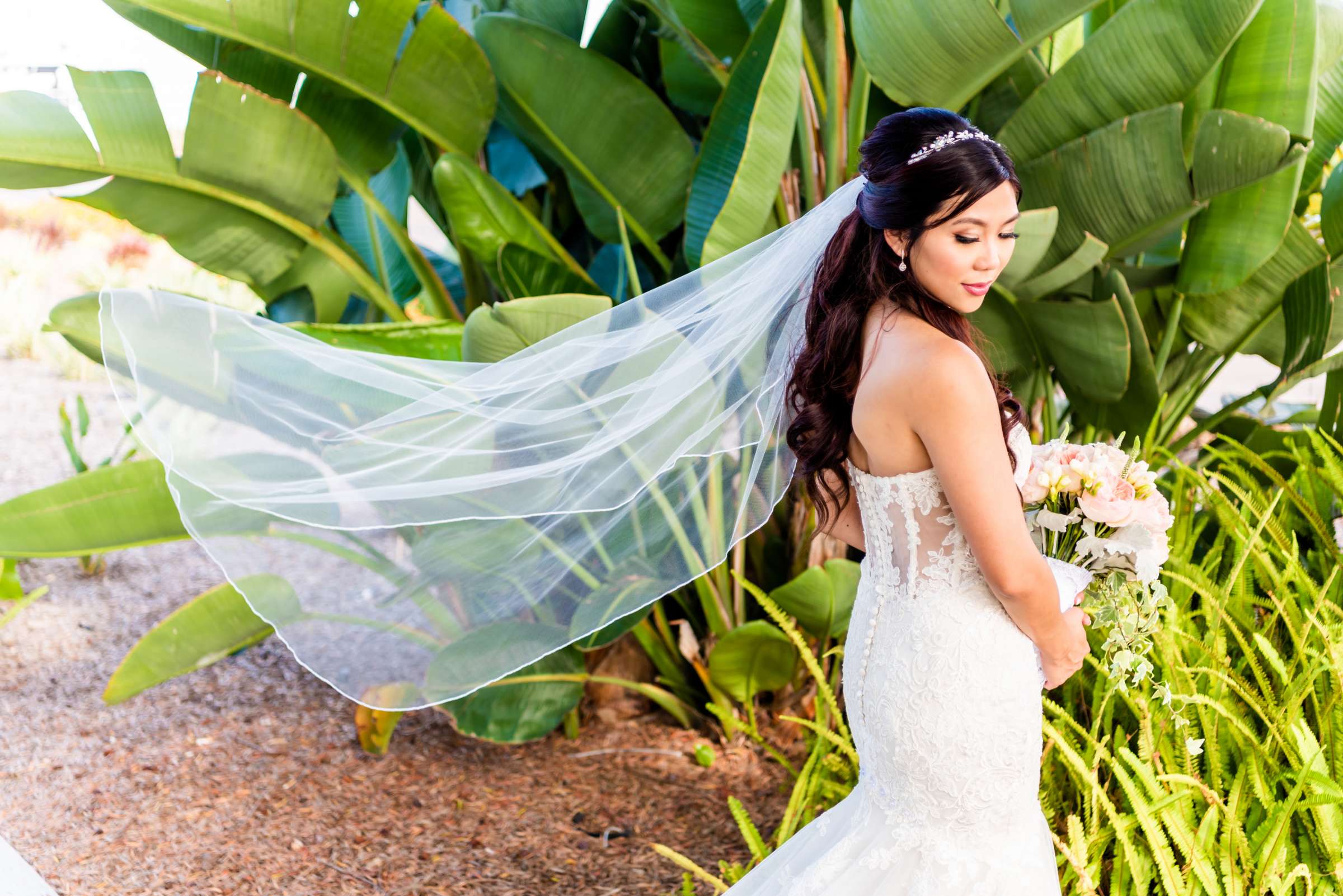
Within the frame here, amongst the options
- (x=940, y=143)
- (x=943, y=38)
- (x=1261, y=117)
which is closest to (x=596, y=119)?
(x=943, y=38)

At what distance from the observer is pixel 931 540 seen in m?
1.54

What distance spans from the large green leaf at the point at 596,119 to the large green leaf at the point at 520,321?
0.69 m

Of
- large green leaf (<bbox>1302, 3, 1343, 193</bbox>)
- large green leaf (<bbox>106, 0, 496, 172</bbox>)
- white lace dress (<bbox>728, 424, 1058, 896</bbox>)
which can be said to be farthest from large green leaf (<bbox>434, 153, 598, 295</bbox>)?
large green leaf (<bbox>1302, 3, 1343, 193</bbox>)

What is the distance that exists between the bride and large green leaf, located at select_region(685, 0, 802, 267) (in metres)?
0.37

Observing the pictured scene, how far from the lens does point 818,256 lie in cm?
181

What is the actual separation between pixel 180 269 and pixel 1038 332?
9.53 meters

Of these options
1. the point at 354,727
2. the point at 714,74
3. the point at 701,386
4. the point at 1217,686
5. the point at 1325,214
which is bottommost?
the point at 354,727

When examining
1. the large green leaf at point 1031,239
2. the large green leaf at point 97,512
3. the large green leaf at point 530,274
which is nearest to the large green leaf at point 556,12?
the large green leaf at point 530,274

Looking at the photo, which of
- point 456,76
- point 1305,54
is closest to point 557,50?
point 456,76

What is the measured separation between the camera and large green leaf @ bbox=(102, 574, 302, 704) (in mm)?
2742

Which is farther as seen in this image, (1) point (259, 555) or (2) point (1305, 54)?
(2) point (1305, 54)

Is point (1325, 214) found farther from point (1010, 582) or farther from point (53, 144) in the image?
point (53, 144)

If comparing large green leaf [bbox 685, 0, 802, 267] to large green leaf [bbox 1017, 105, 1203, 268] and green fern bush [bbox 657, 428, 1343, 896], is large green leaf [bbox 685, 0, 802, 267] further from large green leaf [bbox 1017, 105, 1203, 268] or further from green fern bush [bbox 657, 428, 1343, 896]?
green fern bush [bbox 657, 428, 1343, 896]

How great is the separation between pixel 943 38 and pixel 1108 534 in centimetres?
136
